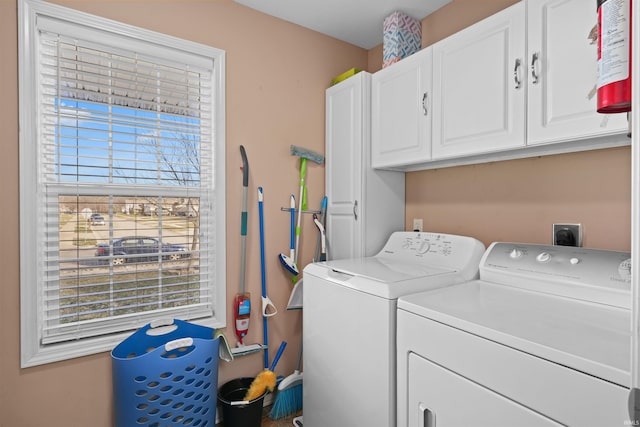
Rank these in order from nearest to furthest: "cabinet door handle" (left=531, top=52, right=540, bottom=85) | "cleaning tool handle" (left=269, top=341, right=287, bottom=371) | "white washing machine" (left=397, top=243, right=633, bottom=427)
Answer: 1. "white washing machine" (left=397, top=243, right=633, bottom=427)
2. "cabinet door handle" (left=531, top=52, right=540, bottom=85)
3. "cleaning tool handle" (left=269, top=341, right=287, bottom=371)

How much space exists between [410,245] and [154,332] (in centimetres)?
148

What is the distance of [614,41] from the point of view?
0.64m

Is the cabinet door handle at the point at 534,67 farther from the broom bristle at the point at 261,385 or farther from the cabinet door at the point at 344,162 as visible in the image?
the broom bristle at the point at 261,385

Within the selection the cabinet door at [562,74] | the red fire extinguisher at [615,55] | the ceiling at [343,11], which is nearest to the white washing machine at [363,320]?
the cabinet door at [562,74]

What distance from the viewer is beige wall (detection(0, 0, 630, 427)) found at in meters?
1.46

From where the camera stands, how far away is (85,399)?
1639 millimetres

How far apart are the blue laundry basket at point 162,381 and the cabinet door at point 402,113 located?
1436mm

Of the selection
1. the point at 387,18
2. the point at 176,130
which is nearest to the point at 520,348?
the point at 176,130

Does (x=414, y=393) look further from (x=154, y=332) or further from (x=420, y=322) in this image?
(x=154, y=332)

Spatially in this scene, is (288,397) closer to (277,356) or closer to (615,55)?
(277,356)

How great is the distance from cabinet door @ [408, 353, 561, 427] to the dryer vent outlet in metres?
0.88

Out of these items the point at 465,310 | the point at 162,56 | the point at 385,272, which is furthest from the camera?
the point at 162,56

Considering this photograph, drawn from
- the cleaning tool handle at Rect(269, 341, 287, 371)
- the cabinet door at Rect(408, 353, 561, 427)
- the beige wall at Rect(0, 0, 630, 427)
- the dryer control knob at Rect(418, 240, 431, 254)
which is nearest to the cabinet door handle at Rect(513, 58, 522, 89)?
the beige wall at Rect(0, 0, 630, 427)

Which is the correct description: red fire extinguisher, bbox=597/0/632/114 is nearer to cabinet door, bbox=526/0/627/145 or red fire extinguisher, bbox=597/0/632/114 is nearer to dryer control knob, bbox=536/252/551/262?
cabinet door, bbox=526/0/627/145
